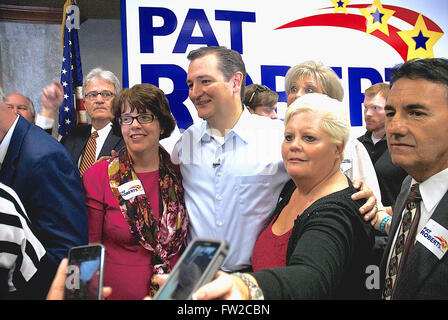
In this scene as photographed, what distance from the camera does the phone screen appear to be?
0.57 meters

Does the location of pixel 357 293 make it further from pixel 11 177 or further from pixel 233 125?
pixel 11 177

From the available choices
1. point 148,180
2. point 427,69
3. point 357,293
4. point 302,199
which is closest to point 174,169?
point 148,180

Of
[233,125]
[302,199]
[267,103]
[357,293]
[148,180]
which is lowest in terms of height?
[357,293]

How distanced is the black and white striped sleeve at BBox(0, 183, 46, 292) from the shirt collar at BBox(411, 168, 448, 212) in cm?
115

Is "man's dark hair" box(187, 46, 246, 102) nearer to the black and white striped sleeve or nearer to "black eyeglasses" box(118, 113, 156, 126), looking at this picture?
"black eyeglasses" box(118, 113, 156, 126)

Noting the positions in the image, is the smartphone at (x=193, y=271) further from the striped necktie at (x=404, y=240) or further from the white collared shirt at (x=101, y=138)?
the white collared shirt at (x=101, y=138)

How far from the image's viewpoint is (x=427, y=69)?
112cm

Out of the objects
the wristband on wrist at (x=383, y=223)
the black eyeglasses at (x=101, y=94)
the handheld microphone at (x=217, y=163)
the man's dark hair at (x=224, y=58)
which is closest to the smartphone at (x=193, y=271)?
the handheld microphone at (x=217, y=163)

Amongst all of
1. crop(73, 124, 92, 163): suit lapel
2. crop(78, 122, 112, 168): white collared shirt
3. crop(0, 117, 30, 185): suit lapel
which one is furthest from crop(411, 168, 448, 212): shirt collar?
crop(73, 124, 92, 163): suit lapel

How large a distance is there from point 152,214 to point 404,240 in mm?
904

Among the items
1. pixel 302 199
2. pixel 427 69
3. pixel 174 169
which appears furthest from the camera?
pixel 174 169

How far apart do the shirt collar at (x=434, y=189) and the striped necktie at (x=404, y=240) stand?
0.09ft

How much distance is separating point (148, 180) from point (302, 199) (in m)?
0.66

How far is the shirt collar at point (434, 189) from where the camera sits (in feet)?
3.69
